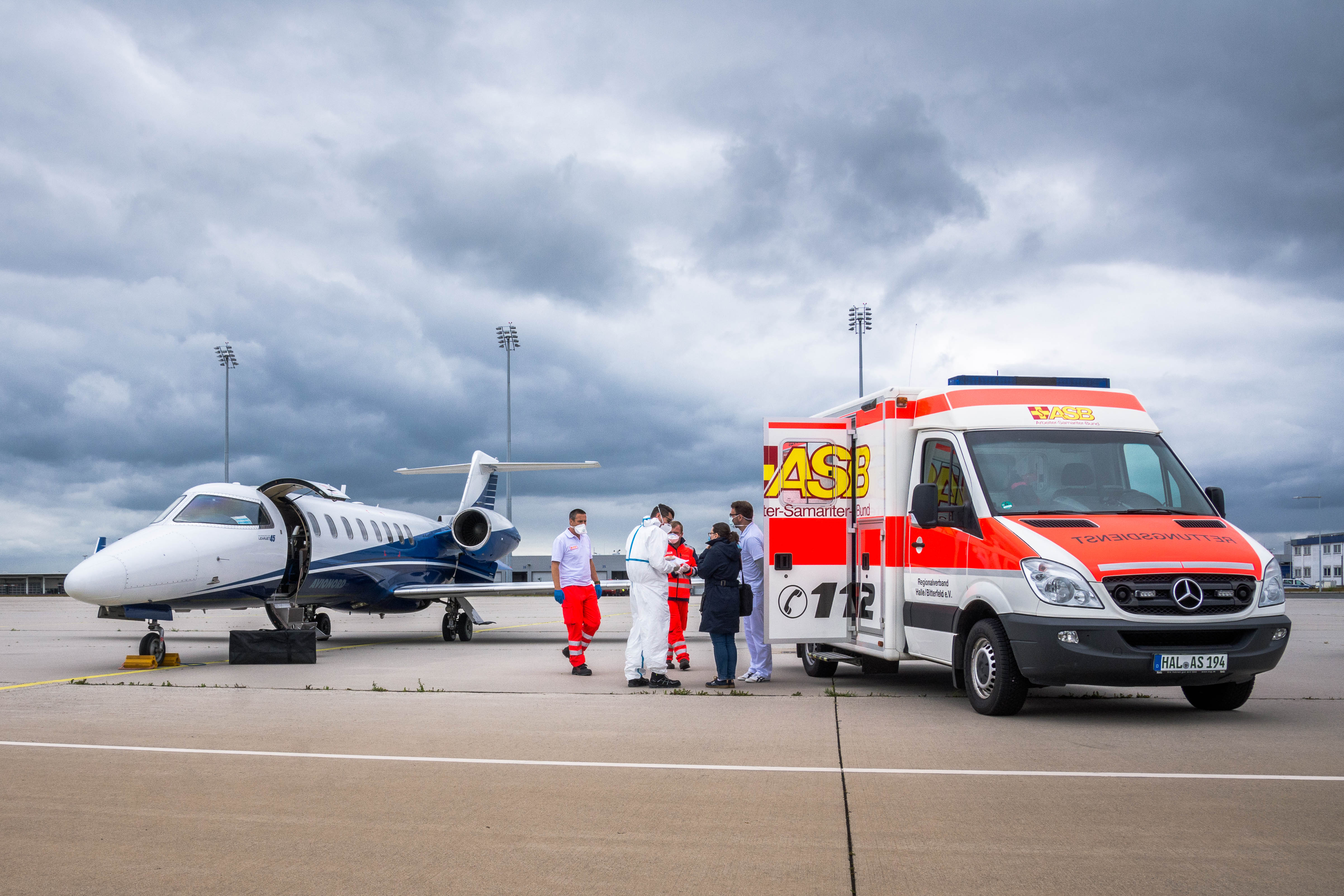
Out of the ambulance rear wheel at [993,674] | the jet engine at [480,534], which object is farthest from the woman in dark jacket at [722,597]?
the jet engine at [480,534]

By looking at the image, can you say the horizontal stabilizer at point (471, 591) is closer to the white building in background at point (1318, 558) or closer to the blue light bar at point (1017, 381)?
the blue light bar at point (1017, 381)

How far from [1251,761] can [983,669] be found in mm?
2493

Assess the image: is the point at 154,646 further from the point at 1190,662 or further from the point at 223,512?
the point at 1190,662

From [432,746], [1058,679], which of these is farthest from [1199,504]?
[432,746]

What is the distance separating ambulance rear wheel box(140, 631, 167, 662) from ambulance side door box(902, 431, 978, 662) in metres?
10.1

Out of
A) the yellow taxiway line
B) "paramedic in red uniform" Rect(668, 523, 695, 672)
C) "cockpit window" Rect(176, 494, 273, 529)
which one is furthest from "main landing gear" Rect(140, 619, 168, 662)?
"paramedic in red uniform" Rect(668, 523, 695, 672)

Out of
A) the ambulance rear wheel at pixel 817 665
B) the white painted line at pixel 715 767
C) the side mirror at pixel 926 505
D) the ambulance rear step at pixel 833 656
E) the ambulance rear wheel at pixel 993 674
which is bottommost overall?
the ambulance rear wheel at pixel 817 665

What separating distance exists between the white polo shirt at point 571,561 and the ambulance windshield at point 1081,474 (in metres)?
5.47

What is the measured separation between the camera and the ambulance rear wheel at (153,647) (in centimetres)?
1432

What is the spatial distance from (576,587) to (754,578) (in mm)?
2315

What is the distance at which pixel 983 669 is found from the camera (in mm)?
9086

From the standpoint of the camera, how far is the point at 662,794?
5.93 m

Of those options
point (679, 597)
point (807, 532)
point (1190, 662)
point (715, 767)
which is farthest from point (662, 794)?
point (679, 597)

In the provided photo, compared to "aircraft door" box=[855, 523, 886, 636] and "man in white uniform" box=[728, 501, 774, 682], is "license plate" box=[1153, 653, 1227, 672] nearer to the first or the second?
"aircraft door" box=[855, 523, 886, 636]
